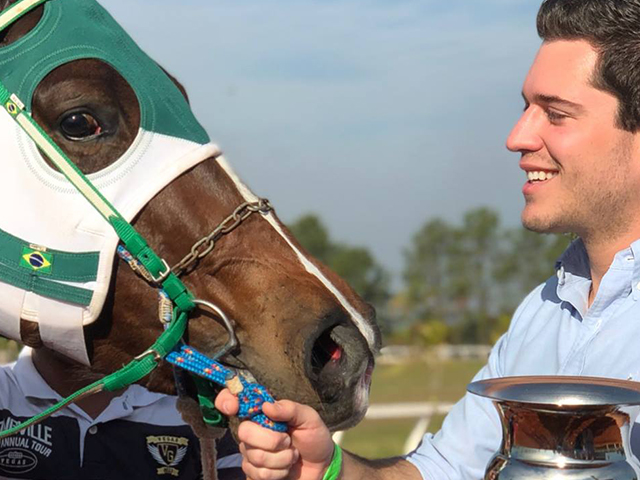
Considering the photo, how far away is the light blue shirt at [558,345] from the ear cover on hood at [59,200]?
1.18 m

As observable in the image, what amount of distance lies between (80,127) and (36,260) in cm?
37

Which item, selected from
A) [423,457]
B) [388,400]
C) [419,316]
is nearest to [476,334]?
[419,316]

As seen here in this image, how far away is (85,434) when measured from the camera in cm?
291

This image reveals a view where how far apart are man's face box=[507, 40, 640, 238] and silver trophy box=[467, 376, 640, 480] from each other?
0.69m

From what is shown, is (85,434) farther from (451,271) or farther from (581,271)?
(451,271)

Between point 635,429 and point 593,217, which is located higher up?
point 593,217

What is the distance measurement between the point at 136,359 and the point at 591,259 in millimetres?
1376

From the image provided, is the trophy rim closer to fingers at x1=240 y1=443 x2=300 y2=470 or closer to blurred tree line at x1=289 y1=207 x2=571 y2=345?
fingers at x1=240 y1=443 x2=300 y2=470

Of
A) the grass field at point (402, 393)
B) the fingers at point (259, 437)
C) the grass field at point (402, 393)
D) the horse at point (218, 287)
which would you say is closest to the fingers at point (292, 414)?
the fingers at point (259, 437)

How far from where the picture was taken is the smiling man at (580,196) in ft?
7.87

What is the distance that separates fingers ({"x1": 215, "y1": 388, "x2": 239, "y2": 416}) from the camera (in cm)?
210

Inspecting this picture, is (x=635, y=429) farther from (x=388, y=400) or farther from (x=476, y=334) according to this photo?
(x=476, y=334)

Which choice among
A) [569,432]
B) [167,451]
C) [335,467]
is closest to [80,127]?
[335,467]

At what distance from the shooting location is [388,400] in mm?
17469
